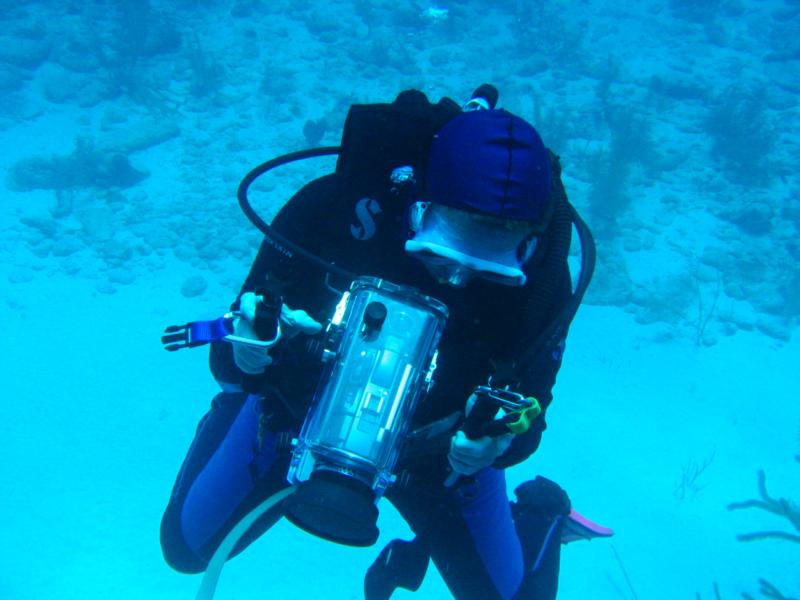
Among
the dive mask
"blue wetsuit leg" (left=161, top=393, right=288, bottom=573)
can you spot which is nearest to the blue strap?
the dive mask

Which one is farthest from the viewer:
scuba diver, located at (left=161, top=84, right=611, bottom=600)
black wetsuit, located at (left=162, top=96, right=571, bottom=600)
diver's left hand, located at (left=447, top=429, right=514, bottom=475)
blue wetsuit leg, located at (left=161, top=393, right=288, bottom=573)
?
blue wetsuit leg, located at (left=161, top=393, right=288, bottom=573)

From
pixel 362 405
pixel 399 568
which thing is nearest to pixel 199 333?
pixel 362 405

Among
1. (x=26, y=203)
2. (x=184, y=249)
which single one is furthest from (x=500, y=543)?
(x=26, y=203)

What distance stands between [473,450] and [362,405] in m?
0.51

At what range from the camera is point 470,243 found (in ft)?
5.61

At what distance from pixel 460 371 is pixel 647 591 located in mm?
5208

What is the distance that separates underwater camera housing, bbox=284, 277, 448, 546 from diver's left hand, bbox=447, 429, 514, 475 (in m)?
0.29

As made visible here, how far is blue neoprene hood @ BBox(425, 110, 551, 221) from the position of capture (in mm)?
1654

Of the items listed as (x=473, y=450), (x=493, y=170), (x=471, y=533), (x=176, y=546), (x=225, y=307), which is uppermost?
(x=493, y=170)

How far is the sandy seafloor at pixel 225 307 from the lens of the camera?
589 centimetres

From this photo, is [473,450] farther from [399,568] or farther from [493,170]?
[399,568]

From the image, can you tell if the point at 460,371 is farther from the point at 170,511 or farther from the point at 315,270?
the point at 170,511

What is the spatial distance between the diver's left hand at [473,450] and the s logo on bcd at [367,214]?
86 cm

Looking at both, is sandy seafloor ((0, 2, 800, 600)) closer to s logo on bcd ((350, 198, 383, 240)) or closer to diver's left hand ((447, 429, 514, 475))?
diver's left hand ((447, 429, 514, 475))
